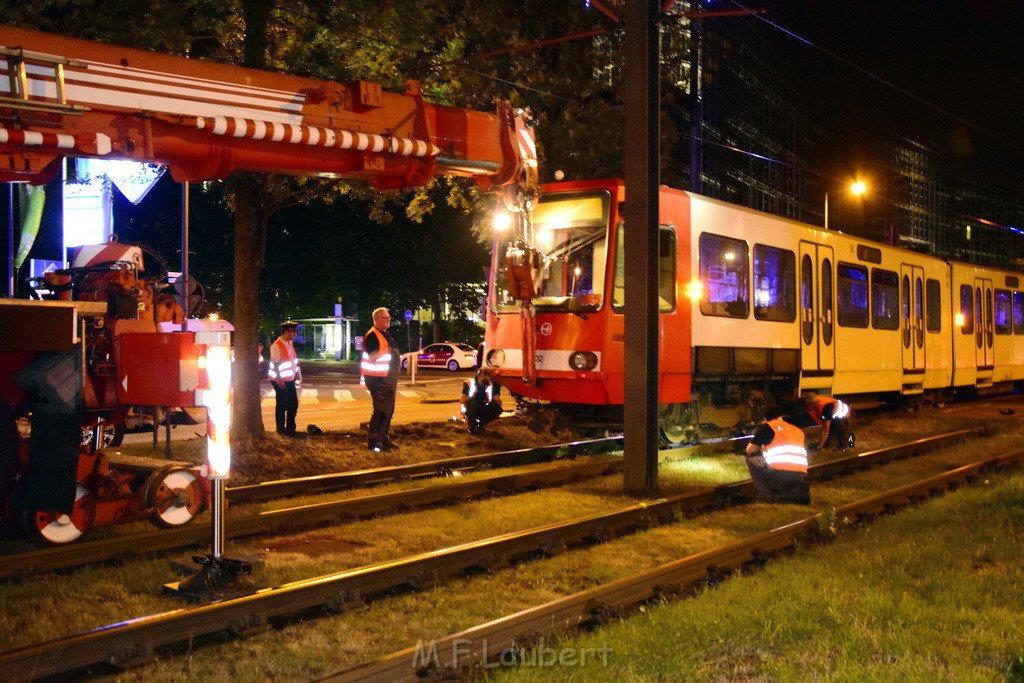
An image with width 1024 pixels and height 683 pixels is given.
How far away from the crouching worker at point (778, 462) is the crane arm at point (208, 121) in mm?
3777

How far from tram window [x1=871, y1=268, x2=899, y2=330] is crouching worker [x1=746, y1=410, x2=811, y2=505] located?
8653mm

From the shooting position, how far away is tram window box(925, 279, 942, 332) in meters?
20.7

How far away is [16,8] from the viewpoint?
10461 millimetres

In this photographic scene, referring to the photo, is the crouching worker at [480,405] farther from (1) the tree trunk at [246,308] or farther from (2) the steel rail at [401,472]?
(1) the tree trunk at [246,308]

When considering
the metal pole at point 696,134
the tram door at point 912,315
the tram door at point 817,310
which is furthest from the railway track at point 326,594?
the metal pole at point 696,134

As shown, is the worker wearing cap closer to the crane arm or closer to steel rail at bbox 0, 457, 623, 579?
steel rail at bbox 0, 457, 623, 579

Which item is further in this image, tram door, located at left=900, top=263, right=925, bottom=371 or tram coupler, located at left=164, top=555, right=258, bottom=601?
tram door, located at left=900, top=263, right=925, bottom=371

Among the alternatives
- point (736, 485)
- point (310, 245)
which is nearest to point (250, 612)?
point (736, 485)

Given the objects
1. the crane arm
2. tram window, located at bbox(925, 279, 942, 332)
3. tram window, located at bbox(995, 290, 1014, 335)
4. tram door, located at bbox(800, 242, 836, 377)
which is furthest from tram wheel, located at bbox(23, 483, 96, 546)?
tram window, located at bbox(995, 290, 1014, 335)

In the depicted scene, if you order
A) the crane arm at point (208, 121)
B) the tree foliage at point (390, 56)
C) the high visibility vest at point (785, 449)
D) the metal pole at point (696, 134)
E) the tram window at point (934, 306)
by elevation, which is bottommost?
the high visibility vest at point (785, 449)

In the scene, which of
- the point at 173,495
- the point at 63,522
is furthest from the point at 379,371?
the point at 63,522

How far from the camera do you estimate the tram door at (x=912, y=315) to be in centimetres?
1939

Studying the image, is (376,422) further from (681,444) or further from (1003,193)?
(1003,193)

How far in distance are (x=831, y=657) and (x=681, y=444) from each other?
30.9ft
